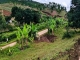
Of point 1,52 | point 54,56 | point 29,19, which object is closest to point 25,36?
point 1,52

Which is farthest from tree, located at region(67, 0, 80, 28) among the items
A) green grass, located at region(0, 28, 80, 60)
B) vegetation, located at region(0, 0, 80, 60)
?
green grass, located at region(0, 28, 80, 60)

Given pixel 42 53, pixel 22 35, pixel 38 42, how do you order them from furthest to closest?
pixel 38 42
pixel 22 35
pixel 42 53

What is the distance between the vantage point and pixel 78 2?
4044cm

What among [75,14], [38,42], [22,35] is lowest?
[38,42]

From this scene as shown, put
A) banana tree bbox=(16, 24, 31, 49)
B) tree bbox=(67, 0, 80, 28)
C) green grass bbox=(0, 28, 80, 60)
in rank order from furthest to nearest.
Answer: tree bbox=(67, 0, 80, 28) < banana tree bbox=(16, 24, 31, 49) < green grass bbox=(0, 28, 80, 60)

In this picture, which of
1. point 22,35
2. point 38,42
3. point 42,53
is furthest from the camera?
point 38,42

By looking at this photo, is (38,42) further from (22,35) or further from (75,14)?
(75,14)

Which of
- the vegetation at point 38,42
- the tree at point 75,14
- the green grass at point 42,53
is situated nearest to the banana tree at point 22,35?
the vegetation at point 38,42

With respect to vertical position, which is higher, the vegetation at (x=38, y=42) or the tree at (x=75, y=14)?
the tree at (x=75, y=14)

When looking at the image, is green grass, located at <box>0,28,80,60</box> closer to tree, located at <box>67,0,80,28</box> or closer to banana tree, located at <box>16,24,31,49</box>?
banana tree, located at <box>16,24,31,49</box>

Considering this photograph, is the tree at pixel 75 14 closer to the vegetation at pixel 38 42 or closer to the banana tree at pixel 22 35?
the vegetation at pixel 38 42

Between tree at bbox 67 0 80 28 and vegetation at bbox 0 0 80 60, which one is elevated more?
tree at bbox 67 0 80 28

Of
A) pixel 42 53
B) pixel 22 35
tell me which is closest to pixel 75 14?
pixel 22 35

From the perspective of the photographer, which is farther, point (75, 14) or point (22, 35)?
point (75, 14)
